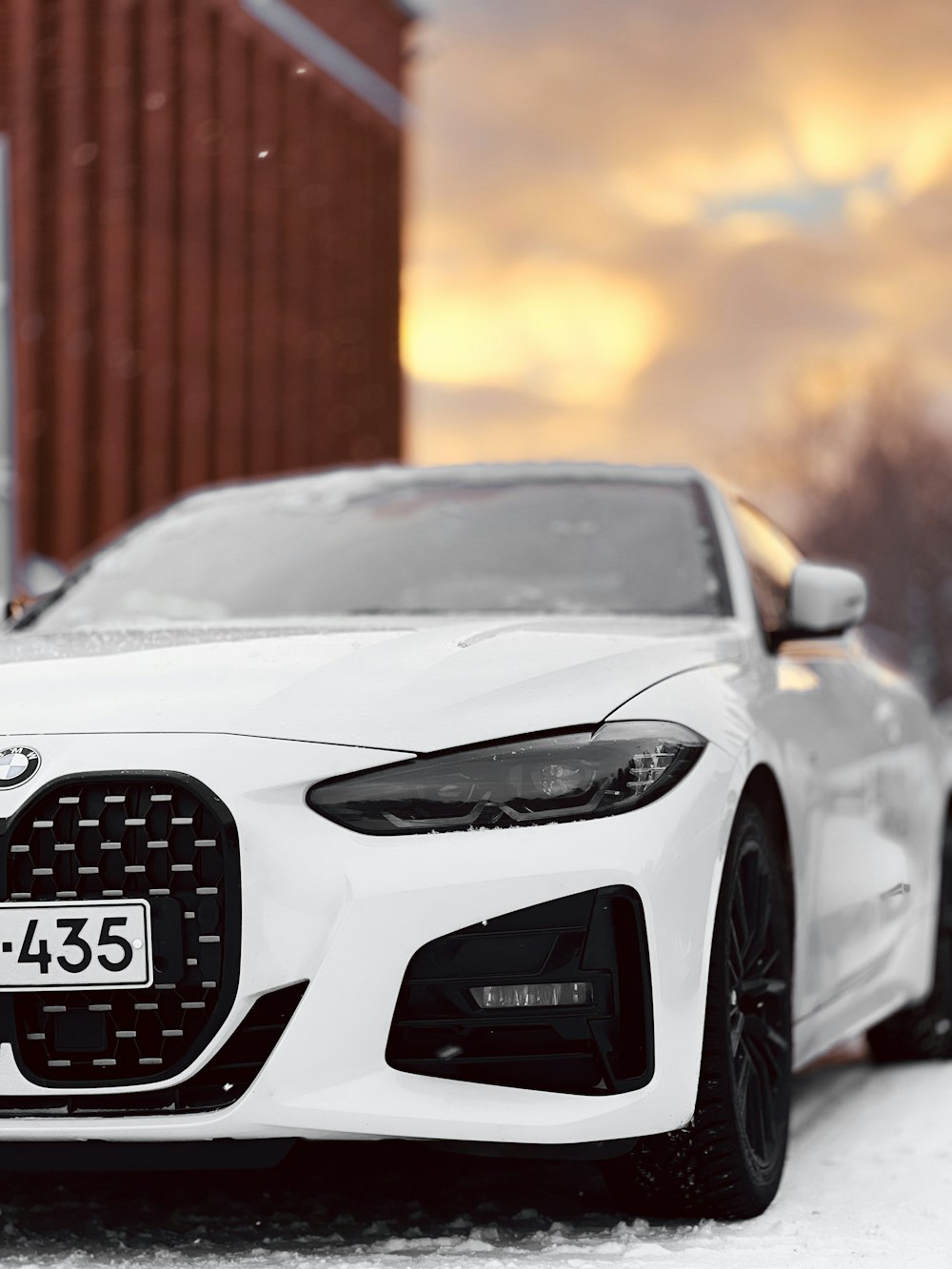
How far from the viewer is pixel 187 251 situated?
48.2 meters

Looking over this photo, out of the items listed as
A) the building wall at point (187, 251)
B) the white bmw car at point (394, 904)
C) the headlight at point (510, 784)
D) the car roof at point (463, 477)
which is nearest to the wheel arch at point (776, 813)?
the white bmw car at point (394, 904)

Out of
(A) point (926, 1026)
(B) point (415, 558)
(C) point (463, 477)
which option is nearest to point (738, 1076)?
(B) point (415, 558)

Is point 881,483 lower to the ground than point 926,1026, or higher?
lower

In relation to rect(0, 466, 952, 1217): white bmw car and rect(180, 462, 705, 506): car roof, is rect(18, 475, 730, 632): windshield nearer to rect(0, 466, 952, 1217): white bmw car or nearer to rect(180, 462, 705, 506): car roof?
rect(180, 462, 705, 506): car roof

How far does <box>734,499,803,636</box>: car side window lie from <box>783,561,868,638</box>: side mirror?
0.14 ft

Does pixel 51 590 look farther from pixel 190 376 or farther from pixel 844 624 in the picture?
pixel 190 376

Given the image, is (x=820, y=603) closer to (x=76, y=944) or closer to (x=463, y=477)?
(x=463, y=477)

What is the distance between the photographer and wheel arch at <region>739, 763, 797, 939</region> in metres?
3.67

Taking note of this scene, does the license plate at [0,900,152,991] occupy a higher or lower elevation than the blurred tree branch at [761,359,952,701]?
higher

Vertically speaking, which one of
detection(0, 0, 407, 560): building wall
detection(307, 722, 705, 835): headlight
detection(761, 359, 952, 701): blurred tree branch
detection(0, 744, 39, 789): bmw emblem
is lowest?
detection(761, 359, 952, 701): blurred tree branch

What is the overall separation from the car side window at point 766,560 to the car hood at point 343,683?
1.04 meters

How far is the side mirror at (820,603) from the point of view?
4.42m

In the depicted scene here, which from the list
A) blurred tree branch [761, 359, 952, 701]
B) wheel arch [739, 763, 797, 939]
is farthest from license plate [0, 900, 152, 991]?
blurred tree branch [761, 359, 952, 701]

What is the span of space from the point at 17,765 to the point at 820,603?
2058 millimetres
